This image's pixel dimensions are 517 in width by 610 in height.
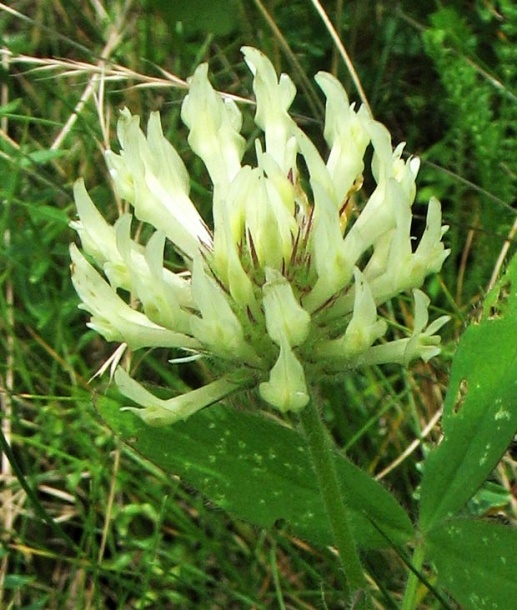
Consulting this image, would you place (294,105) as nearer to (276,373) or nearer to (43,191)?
(43,191)

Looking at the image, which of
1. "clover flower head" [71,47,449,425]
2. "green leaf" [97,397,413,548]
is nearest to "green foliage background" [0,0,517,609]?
"green leaf" [97,397,413,548]

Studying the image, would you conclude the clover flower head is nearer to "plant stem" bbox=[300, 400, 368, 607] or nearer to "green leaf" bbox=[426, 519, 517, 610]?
"plant stem" bbox=[300, 400, 368, 607]

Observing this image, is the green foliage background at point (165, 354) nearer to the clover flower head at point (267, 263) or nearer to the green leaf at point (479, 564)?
the green leaf at point (479, 564)

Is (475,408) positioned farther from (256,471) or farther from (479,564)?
(256,471)

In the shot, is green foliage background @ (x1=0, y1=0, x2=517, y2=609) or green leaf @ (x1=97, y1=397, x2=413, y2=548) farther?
green foliage background @ (x1=0, y1=0, x2=517, y2=609)

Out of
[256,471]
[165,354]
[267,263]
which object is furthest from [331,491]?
[165,354]

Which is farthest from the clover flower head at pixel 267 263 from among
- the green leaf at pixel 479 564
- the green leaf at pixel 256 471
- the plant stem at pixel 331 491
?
the green leaf at pixel 479 564
